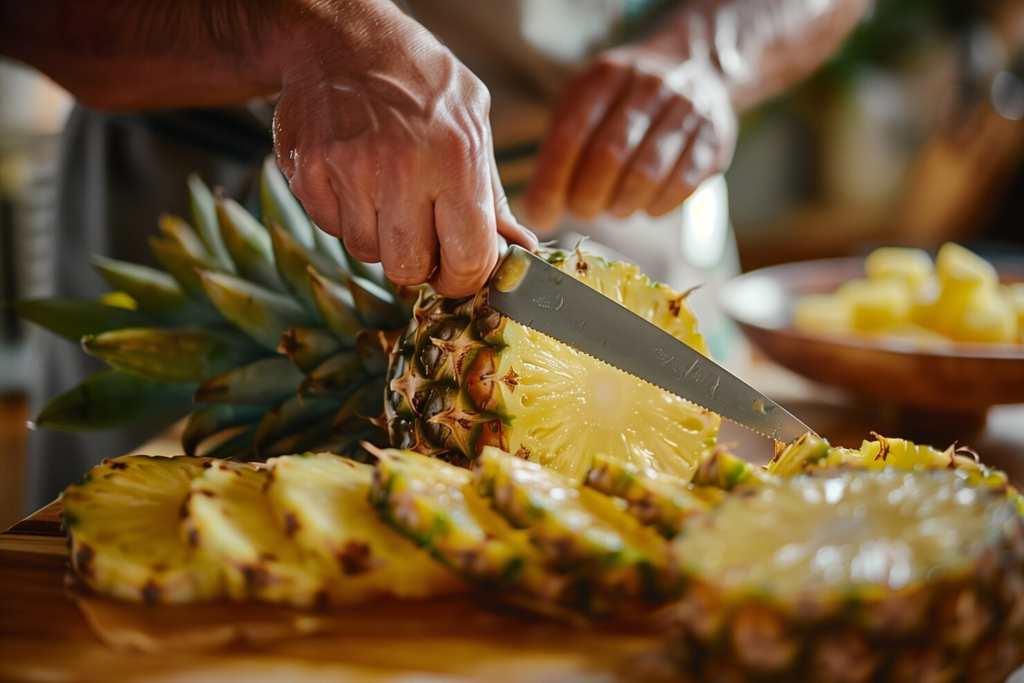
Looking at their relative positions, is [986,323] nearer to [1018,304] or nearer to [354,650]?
[1018,304]

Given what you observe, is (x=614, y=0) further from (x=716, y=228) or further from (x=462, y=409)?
(x=462, y=409)

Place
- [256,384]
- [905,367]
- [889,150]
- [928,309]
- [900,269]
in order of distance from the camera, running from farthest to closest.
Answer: [889,150], [900,269], [928,309], [905,367], [256,384]

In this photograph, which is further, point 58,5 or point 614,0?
point 614,0

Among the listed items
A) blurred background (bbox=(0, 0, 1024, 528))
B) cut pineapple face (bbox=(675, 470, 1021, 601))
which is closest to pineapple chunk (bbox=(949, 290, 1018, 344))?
cut pineapple face (bbox=(675, 470, 1021, 601))

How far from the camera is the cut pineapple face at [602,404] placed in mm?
756

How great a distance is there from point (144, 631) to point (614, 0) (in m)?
1.39

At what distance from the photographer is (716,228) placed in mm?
1965

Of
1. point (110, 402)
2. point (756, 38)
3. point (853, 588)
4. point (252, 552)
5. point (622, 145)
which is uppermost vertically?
point (756, 38)

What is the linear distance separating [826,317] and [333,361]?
892 millimetres

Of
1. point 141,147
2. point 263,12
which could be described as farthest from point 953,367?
point 141,147

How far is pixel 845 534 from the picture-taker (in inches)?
19.8

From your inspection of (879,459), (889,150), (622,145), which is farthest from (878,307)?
(889,150)

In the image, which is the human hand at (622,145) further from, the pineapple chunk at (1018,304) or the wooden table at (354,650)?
the wooden table at (354,650)

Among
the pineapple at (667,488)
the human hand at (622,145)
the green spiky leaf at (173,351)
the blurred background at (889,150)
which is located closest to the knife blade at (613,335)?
the pineapple at (667,488)
